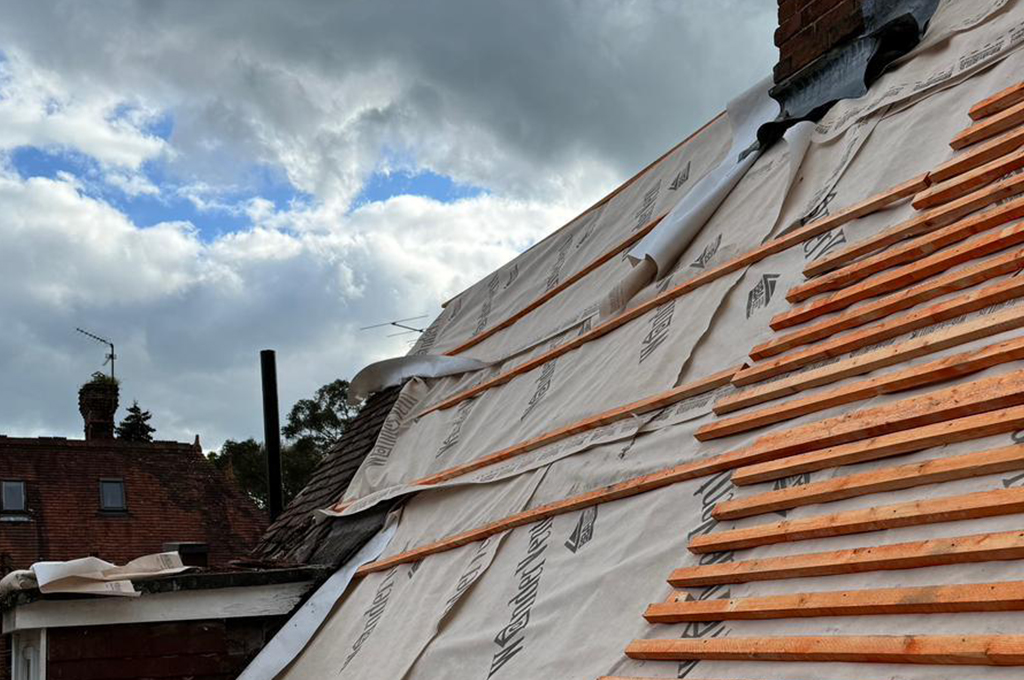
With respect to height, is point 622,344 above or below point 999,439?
above

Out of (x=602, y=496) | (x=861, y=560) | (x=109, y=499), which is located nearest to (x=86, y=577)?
(x=602, y=496)

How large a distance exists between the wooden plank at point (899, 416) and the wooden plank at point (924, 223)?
819mm

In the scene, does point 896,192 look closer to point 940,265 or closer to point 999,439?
point 940,265

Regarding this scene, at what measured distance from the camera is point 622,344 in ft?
17.5

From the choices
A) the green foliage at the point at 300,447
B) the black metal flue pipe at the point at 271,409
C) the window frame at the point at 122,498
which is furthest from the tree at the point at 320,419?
the black metal flue pipe at the point at 271,409

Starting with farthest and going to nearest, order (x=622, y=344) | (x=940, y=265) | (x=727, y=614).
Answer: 1. (x=622, y=344)
2. (x=940, y=265)
3. (x=727, y=614)

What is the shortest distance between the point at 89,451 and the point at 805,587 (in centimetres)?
2203

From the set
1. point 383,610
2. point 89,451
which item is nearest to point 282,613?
point 383,610

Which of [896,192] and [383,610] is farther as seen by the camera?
[383,610]

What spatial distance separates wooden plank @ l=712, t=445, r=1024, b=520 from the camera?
2695 millimetres

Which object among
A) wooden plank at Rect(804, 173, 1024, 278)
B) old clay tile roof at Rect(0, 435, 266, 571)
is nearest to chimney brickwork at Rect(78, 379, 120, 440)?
old clay tile roof at Rect(0, 435, 266, 571)

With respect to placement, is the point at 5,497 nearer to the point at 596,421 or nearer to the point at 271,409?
the point at 271,409

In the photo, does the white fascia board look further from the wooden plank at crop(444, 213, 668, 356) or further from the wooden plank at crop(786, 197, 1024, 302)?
the wooden plank at crop(786, 197, 1024, 302)

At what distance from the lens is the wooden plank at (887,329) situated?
125 inches
